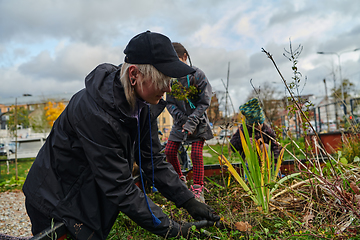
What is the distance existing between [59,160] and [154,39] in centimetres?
87

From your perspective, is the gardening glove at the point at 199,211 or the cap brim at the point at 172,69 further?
the gardening glove at the point at 199,211

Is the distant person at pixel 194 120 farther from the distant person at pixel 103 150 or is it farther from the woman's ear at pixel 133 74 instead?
the woman's ear at pixel 133 74

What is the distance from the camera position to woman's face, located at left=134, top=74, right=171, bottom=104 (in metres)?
1.42

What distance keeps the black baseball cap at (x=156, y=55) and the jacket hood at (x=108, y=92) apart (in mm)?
147

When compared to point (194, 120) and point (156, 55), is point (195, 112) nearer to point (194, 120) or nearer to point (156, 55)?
point (194, 120)

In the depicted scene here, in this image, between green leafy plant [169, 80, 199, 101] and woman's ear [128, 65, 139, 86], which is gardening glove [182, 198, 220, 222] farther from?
green leafy plant [169, 80, 199, 101]

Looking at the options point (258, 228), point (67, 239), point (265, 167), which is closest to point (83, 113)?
point (67, 239)

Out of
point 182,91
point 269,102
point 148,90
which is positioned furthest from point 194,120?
point 269,102

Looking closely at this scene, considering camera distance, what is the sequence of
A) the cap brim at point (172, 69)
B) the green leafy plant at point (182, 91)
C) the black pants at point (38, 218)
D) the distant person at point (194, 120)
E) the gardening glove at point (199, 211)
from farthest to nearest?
the distant person at point (194, 120), the green leafy plant at point (182, 91), the gardening glove at point (199, 211), the black pants at point (38, 218), the cap brim at point (172, 69)

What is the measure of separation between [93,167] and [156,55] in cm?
67

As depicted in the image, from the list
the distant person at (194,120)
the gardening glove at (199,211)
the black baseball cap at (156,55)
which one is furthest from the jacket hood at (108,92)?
the distant person at (194,120)

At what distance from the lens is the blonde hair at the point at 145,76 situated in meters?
1.39

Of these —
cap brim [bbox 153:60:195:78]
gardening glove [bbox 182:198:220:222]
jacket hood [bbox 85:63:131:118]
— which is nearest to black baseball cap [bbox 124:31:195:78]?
cap brim [bbox 153:60:195:78]

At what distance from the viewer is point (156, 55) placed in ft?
4.50
